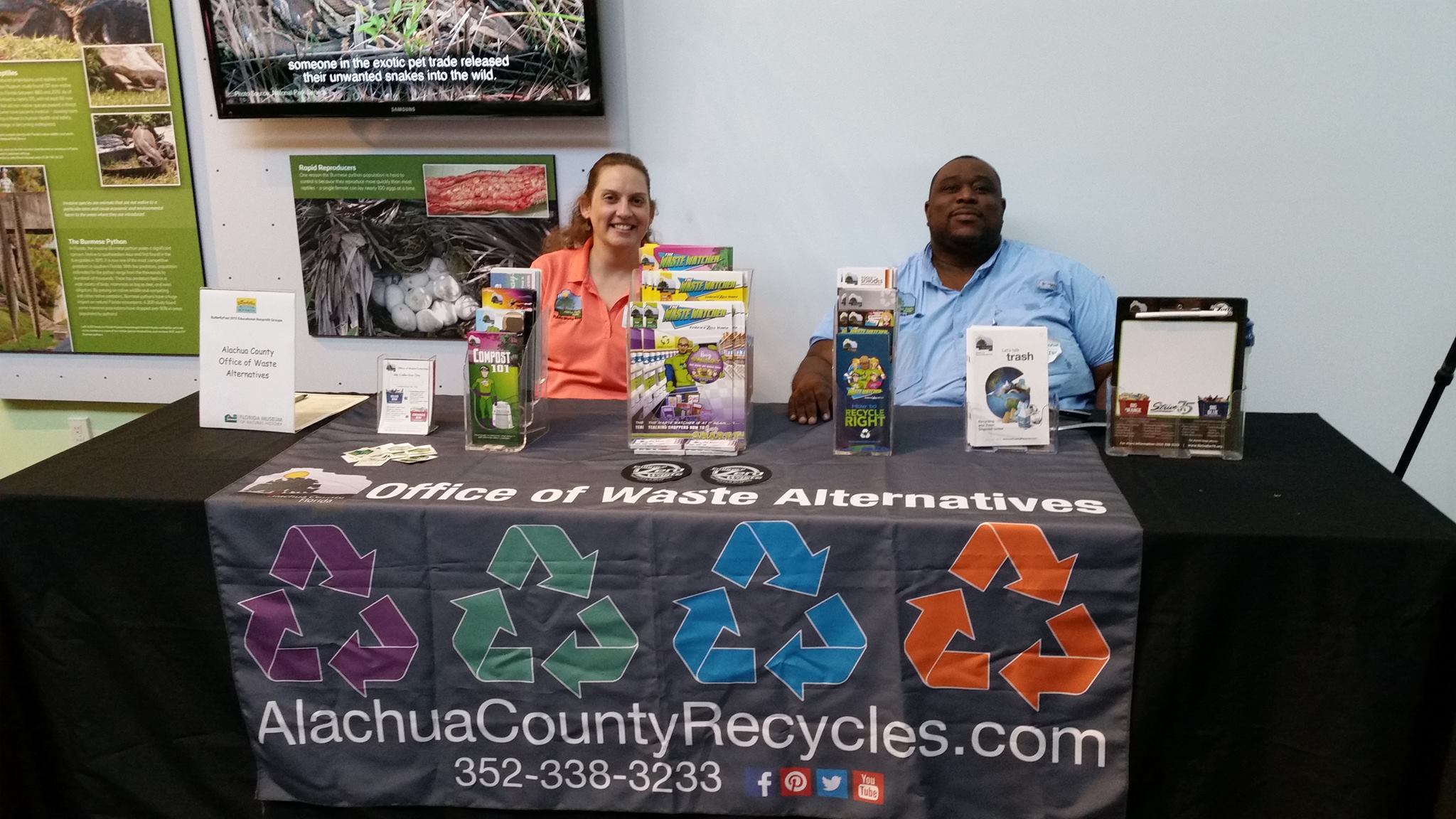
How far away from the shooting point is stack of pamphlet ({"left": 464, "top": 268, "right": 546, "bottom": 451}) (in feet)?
5.12

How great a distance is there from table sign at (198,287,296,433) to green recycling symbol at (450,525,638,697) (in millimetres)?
629

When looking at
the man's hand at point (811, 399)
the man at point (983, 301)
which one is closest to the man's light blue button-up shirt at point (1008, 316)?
the man at point (983, 301)

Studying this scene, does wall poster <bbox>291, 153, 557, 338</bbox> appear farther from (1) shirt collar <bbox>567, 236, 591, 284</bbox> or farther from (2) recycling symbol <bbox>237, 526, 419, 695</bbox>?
(2) recycling symbol <bbox>237, 526, 419, 695</bbox>

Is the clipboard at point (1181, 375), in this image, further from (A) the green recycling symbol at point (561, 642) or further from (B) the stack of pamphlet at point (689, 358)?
(A) the green recycling symbol at point (561, 642)

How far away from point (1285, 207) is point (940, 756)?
→ 1.93 meters

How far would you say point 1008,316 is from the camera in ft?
7.50

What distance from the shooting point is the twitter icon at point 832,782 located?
4.48 feet

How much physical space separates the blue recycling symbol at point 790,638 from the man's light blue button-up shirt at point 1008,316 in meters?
1.02

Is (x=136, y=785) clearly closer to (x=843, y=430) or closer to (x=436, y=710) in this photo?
(x=436, y=710)

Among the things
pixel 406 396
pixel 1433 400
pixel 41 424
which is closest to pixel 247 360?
pixel 406 396

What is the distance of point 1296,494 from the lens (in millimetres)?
1373

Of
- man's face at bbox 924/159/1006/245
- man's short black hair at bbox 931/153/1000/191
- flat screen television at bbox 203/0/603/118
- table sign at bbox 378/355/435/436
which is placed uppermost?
flat screen television at bbox 203/0/603/118

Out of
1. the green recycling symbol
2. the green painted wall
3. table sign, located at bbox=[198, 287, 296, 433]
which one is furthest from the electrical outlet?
the green recycling symbol

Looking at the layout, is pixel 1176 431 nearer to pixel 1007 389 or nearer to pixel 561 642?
pixel 1007 389
